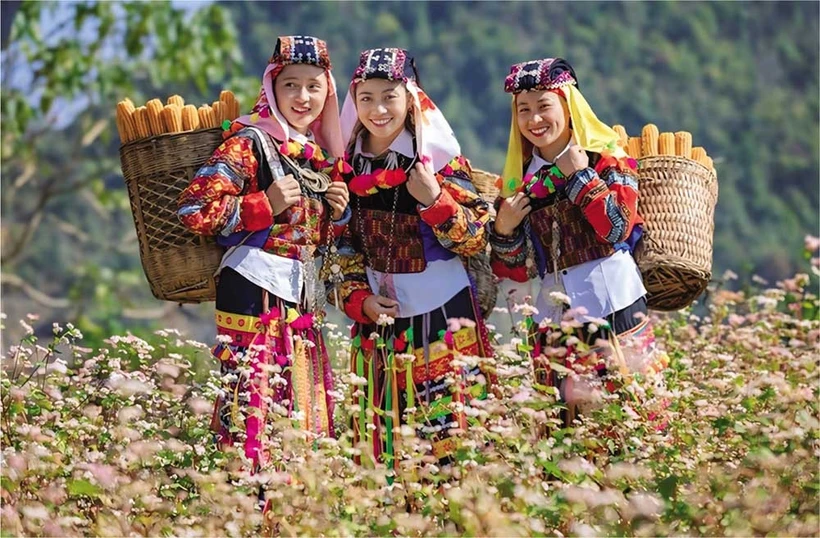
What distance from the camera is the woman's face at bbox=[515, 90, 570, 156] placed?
4641mm

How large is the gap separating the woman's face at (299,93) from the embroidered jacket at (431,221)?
0.28 m

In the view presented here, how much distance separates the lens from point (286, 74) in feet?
15.1

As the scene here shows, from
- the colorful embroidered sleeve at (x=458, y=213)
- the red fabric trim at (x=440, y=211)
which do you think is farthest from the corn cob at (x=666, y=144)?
the red fabric trim at (x=440, y=211)

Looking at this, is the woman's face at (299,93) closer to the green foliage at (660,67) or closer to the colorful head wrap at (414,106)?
the colorful head wrap at (414,106)

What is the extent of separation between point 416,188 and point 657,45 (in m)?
24.6

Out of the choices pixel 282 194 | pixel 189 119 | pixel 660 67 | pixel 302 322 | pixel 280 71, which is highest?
pixel 660 67

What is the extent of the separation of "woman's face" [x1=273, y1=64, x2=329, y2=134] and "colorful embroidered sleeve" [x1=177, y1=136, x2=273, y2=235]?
180 millimetres

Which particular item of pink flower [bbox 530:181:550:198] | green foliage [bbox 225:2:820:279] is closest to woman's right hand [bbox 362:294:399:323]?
pink flower [bbox 530:181:550:198]

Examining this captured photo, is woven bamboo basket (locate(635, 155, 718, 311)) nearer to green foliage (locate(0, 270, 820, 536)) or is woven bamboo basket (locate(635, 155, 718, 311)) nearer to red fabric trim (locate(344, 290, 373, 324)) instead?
green foliage (locate(0, 270, 820, 536))

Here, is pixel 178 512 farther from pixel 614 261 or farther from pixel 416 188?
pixel 614 261

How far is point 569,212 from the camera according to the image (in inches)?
185

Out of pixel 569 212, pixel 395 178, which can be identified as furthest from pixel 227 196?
pixel 569 212

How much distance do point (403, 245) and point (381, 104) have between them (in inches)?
19.0

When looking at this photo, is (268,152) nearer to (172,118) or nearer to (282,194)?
(282,194)
